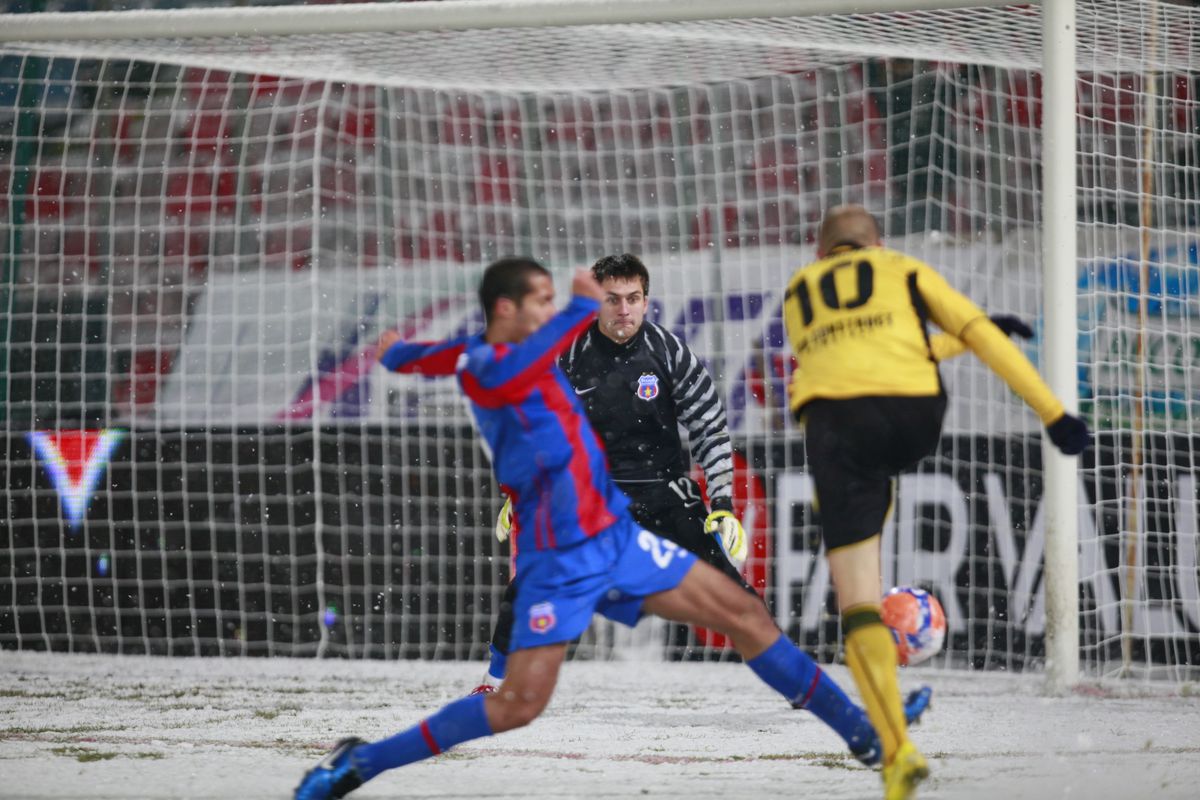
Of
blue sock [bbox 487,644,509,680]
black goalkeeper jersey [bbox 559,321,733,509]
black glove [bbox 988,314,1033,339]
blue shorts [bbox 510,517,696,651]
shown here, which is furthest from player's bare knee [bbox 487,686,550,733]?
blue sock [bbox 487,644,509,680]

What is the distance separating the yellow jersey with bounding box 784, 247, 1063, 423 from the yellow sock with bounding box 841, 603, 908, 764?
0.56 meters

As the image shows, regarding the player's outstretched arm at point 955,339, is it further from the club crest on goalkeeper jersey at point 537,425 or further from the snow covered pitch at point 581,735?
the snow covered pitch at point 581,735

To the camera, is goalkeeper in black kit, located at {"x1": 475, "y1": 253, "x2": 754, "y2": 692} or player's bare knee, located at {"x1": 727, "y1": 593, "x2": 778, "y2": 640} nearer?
player's bare knee, located at {"x1": 727, "y1": 593, "x2": 778, "y2": 640}

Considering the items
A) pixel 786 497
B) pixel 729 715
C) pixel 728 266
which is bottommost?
pixel 729 715

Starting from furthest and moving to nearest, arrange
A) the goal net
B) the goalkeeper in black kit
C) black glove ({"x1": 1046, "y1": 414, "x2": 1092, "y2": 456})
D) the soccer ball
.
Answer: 1. the goal net
2. the goalkeeper in black kit
3. the soccer ball
4. black glove ({"x1": 1046, "y1": 414, "x2": 1092, "y2": 456})

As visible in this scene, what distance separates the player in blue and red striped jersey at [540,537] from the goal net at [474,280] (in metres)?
3.58

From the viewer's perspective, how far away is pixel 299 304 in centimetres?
898

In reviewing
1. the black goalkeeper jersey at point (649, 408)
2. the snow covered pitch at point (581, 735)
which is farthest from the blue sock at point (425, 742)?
the black goalkeeper jersey at point (649, 408)

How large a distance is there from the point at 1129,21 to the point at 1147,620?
112 inches

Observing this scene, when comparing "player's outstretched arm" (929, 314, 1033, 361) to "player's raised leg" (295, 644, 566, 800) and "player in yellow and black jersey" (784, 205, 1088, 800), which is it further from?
"player's raised leg" (295, 644, 566, 800)

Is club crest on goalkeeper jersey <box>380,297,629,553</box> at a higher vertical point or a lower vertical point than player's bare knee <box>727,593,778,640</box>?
higher

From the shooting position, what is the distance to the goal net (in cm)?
756

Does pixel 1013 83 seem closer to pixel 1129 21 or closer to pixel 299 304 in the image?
pixel 1129 21

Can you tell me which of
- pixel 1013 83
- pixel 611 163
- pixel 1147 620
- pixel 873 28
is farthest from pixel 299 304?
pixel 1147 620
